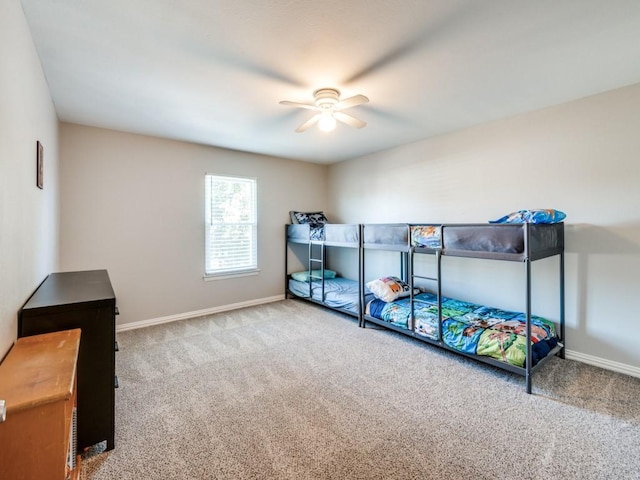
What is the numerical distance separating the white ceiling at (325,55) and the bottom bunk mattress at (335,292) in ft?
7.68

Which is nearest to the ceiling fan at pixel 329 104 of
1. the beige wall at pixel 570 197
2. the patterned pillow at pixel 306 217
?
the beige wall at pixel 570 197

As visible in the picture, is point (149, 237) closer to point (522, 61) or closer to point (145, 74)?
point (145, 74)

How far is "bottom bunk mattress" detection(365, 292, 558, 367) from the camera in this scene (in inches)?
101

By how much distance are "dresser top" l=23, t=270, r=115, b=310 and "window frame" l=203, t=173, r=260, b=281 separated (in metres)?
1.82

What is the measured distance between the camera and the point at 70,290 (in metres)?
2.02

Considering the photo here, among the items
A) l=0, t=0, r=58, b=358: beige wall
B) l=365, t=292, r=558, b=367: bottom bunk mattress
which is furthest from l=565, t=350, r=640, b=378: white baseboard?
l=0, t=0, r=58, b=358: beige wall

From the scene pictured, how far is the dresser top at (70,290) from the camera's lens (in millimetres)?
1727

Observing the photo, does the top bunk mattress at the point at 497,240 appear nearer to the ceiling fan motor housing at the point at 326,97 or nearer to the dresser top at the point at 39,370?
the ceiling fan motor housing at the point at 326,97

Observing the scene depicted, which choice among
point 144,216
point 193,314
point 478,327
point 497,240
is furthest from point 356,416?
point 144,216

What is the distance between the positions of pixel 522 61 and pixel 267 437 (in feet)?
10.4

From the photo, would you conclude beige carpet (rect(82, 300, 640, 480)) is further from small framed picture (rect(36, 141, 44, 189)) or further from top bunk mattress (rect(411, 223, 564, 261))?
small framed picture (rect(36, 141, 44, 189))

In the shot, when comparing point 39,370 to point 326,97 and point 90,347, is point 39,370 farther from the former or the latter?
point 326,97

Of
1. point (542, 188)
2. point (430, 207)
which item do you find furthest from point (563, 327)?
point (430, 207)

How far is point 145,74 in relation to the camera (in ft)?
7.73
